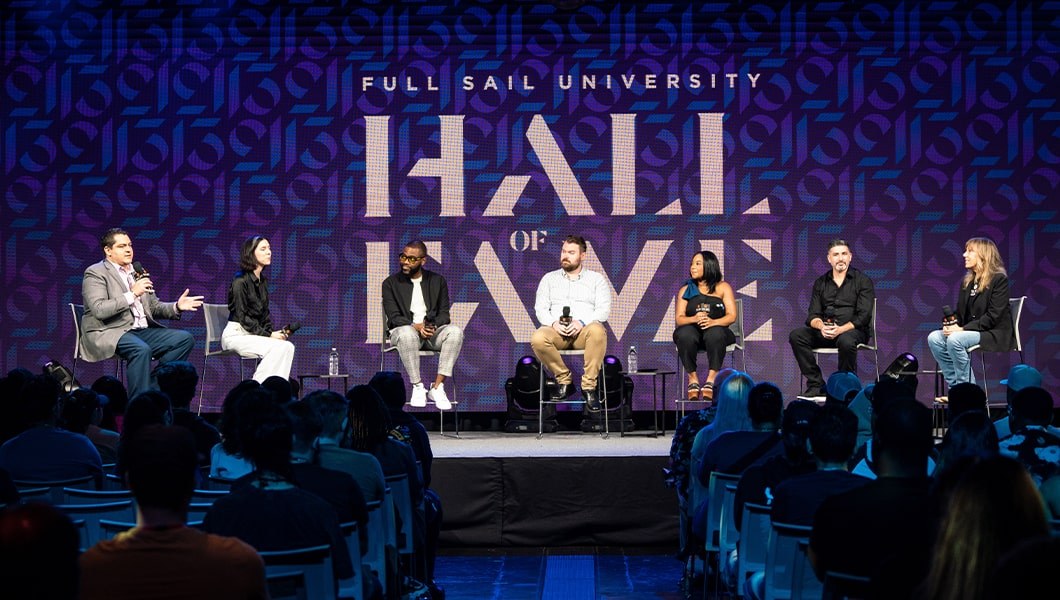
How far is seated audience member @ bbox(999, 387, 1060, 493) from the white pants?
4.97m

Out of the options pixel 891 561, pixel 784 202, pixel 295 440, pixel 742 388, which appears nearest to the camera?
pixel 891 561

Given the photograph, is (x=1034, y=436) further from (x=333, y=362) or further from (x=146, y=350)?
(x=333, y=362)

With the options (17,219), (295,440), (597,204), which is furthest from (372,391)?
(17,219)

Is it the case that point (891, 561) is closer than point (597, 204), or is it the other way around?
point (891, 561)

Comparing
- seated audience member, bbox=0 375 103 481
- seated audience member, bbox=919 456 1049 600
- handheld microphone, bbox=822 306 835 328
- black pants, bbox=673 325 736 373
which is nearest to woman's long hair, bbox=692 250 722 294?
black pants, bbox=673 325 736 373

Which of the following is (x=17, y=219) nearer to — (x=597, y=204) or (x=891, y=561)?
(x=597, y=204)

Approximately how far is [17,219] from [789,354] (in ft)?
19.5

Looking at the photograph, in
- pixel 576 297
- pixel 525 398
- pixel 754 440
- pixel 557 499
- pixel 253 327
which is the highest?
pixel 576 297

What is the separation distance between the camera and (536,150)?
9.00 metres

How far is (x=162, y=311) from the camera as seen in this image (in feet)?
25.2

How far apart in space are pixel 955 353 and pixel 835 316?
0.79 metres

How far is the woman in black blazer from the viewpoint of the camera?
303 inches

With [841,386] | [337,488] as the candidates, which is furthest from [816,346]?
[337,488]

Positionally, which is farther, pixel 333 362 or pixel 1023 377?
pixel 333 362
